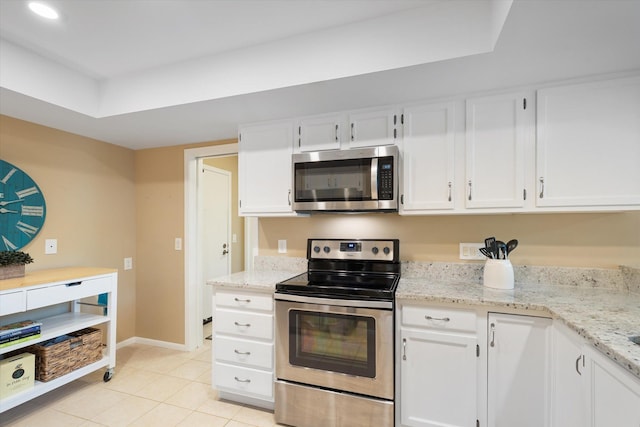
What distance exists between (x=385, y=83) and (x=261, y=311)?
1671 millimetres

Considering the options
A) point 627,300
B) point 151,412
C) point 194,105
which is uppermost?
point 194,105

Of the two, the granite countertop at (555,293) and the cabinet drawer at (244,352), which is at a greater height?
the granite countertop at (555,293)

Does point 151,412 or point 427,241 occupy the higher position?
point 427,241

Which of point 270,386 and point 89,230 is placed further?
point 89,230

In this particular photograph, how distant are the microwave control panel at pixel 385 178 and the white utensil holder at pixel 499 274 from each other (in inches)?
29.8

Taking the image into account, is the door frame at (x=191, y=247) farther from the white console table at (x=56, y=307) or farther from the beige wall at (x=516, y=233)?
the beige wall at (x=516, y=233)

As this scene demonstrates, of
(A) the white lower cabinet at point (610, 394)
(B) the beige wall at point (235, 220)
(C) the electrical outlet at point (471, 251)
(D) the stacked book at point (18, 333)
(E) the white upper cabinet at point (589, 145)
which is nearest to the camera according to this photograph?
(A) the white lower cabinet at point (610, 394)

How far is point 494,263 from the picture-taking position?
6.40 feet

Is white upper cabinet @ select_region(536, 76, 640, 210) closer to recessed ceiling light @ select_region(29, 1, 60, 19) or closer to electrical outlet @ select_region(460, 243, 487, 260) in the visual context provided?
electrical outlet @ select_region(460, 243, 487, 260)

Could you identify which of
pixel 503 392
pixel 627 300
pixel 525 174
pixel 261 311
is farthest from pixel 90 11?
pixel 627 300

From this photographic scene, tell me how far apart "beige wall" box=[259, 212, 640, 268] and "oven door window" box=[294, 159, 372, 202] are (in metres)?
0.39

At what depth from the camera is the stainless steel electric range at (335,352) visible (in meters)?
1.82

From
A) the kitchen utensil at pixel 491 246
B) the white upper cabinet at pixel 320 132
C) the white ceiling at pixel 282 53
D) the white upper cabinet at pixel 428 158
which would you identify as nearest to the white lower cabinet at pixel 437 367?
the kitchen utensil at pixel 491 246

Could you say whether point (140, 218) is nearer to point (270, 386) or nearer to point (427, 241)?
point (270, 386)
